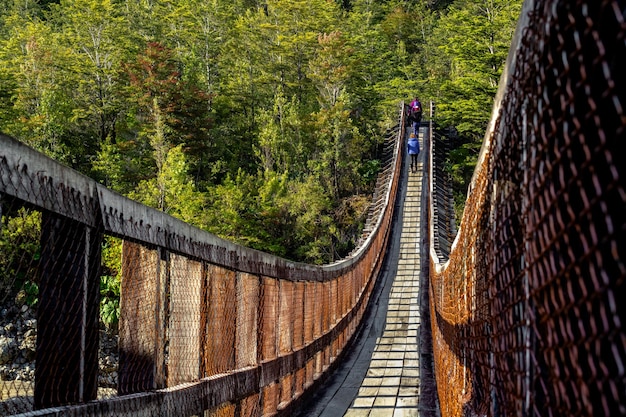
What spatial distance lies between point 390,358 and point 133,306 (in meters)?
8.37

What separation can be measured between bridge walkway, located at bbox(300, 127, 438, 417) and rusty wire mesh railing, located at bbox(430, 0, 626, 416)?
530 centimetres

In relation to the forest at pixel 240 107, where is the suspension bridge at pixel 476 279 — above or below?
below

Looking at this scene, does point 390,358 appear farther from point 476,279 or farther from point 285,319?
point 476,279

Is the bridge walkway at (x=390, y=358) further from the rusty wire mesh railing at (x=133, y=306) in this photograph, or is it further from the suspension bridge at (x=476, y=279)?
the rusty wire mesh railing at (x=133, y=306)

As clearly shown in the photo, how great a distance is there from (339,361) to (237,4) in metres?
58.1

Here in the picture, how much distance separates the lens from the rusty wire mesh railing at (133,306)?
2.40 metres

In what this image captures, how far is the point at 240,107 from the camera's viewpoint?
4522 centimetres

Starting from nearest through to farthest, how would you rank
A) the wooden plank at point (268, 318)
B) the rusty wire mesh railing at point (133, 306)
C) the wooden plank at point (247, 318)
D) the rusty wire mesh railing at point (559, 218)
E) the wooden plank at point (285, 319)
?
the rusty wire mesh railing at point (559, 218)
the rusty wire mesh railing at point (133, 306)
the wooden plank at point (247, 318)
the wooden plank at point (268, 318)
the wooden plank at point (285, 319)

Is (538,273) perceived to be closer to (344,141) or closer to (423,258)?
(423,258)

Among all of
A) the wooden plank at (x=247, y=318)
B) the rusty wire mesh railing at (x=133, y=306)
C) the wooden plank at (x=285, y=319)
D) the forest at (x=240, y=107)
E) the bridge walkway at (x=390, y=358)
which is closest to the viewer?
the rusty wire mesh railing at (x=133, y=306)

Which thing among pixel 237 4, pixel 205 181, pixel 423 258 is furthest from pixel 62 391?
pixel 237 4

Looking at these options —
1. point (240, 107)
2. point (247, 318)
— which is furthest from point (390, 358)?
point (240, 107)

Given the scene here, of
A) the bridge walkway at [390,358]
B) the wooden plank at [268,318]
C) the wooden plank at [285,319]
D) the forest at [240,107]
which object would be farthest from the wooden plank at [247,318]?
the forest at [240,107]

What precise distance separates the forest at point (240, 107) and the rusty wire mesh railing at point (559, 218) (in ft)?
78.5
